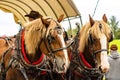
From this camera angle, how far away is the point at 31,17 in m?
6.70

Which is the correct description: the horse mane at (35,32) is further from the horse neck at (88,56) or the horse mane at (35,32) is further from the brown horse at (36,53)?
the horse neck at (88,56)

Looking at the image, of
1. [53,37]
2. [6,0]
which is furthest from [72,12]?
Result: [53,37]

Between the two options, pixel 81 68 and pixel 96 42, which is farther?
pixel 81 68

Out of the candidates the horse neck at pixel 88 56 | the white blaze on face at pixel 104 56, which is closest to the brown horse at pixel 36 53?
the white blaze on face at pixel 104 56

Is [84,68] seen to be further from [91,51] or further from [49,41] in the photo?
[49,41]

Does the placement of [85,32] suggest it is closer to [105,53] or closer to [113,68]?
[105,53]

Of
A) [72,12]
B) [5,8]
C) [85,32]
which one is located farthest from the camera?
[5,8]

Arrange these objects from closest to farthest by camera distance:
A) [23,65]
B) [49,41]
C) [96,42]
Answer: [49,41]
[23,65]
[96,42]

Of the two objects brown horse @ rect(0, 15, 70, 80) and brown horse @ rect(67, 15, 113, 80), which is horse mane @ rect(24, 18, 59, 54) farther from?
brown horse @ rect(67, 15, 113, 80)

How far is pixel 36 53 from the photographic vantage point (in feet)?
18.6

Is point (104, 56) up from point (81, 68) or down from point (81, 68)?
up

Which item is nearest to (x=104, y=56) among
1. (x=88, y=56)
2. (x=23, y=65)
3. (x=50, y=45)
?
(x=88, y=56)

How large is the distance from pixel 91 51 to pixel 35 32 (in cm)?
104

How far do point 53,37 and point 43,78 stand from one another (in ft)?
3.02
